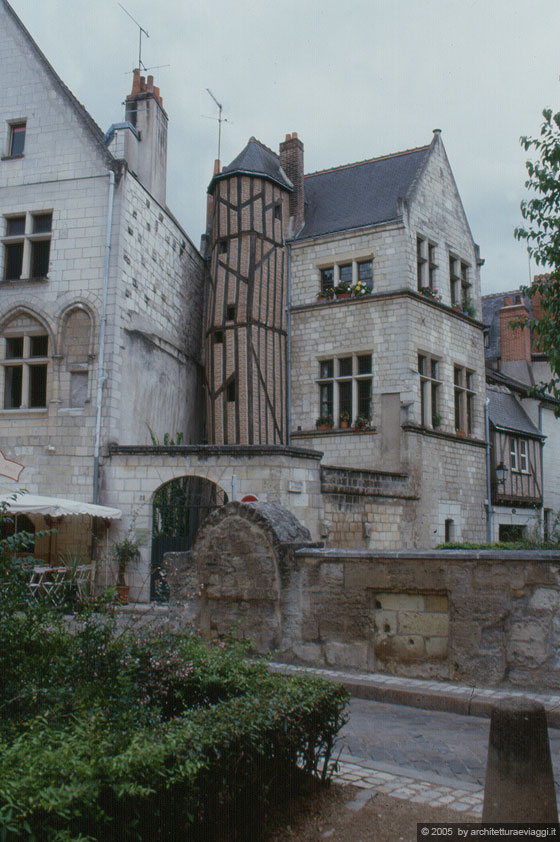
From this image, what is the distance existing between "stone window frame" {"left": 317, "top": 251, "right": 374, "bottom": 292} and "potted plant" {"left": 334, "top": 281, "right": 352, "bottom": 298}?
0.44 ft

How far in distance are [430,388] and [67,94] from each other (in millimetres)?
11614

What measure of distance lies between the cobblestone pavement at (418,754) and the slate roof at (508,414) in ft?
58.2

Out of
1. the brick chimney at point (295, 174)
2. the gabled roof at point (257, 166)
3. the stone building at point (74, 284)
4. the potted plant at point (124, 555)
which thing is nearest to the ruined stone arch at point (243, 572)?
the potted plant at point (124, 555)

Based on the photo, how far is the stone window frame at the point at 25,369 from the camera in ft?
55.7

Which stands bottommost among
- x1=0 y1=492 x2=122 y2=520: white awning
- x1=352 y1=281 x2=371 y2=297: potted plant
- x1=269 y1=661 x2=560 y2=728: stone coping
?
x1=269 y1=661 x2=560 y2=728: stone coping

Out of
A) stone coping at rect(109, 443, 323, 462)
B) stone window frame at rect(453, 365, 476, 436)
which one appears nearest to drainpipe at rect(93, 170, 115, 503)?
stone coping at rect(109, 443, 323, 462)

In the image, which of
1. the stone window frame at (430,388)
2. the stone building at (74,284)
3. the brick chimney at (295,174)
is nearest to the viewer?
the stone building at (74,284)

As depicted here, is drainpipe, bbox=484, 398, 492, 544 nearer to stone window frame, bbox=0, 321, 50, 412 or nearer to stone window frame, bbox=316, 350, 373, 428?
stone window frame, bbox=316, 350, 373, 428

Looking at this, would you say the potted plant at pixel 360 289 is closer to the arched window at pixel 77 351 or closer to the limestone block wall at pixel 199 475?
the limestone block wall at pixel 199 475

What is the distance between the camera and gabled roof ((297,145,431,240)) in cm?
2112

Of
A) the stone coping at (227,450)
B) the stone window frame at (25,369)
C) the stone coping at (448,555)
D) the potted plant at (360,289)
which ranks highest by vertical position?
the potted plant at (360,289)

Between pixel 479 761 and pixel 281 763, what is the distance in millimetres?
1616

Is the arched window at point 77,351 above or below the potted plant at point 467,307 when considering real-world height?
below

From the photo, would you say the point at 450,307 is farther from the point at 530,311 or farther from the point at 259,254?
the point at 530,311
